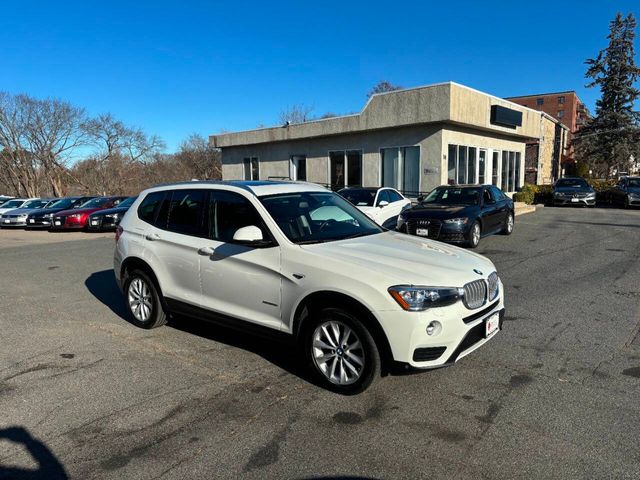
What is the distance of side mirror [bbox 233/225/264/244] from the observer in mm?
4035

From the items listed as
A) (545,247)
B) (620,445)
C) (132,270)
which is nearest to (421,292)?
(620,445)

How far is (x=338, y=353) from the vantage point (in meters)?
3.72

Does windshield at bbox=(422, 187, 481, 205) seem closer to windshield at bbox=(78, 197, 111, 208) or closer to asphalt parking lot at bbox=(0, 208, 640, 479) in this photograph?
asphalt parking lot at bbox=(0, 208, 640, 479)

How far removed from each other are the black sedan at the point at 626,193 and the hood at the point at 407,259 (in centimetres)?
2268

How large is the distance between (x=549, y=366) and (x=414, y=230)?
651 cm

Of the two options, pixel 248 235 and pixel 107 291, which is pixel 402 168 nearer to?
pixel 107 291

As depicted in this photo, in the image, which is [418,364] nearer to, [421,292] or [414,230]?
[421,292]

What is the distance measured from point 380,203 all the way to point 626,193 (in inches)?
664

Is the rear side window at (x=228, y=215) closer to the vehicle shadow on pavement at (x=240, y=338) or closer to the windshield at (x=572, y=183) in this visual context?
the vehicle shadow on pavement at (x=240, y=338)

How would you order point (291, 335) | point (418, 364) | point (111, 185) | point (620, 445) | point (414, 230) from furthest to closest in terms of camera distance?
1. point (111, 185)
2. point (414, 230)
3. point (291, 335)
4. point (418, 364)
5. point (620, 445)

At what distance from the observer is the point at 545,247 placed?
36.7ft

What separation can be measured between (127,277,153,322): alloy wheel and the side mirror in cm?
192

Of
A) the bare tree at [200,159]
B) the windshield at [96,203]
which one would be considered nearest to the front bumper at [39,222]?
the windshield at [96,203]

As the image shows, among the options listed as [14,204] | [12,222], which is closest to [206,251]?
[12,222]
